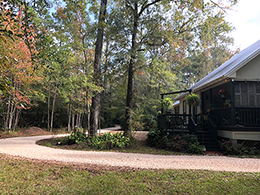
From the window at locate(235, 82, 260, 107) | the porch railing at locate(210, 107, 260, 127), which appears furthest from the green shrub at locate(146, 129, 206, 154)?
the window at locate(235, 82, 260, 107)

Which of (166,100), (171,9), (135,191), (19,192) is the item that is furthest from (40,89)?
(135,191)

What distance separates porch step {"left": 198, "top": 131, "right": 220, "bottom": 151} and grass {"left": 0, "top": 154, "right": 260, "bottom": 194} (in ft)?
13.8

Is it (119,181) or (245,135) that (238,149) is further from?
(119,181)

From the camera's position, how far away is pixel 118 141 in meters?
9.88

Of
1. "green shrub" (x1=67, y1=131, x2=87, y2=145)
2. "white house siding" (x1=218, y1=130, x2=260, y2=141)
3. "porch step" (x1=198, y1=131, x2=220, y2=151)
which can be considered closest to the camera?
"white house siding" (x1=218, y1=130, x2=260, y2=141)

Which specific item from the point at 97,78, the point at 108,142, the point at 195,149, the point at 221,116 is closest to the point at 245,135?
the point at 221,116

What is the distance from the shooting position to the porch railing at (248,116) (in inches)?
362

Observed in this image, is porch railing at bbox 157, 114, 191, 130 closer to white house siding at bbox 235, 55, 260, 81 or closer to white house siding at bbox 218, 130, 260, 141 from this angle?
white house siding at bbox 218, 130, 260, 141

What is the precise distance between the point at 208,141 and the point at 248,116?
2188 millimetres

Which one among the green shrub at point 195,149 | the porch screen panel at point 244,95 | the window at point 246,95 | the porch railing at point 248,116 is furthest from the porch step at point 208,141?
the porch screen panel at point 244,95

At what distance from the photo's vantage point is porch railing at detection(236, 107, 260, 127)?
9195 mm

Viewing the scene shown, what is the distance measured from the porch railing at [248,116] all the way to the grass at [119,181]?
4367 mm

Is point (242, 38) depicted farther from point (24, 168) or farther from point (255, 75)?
point (24, 168)

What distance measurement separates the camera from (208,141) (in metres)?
9.98
